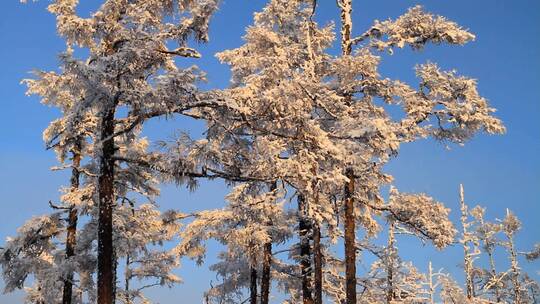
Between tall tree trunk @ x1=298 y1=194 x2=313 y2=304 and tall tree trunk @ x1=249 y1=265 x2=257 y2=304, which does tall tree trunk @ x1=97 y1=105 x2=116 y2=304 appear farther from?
tall tree trunk @ x1=249 y1=265 x2=257 y2=304

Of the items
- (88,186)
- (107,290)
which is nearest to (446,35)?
(107,290)

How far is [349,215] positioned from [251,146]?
5.39 metres

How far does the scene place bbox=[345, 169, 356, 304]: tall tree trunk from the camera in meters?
16.1

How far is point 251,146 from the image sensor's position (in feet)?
41.3

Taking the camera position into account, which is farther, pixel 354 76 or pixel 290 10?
pixel 290 10

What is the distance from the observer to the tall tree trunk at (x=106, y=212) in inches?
451

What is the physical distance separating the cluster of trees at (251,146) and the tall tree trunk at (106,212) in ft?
0.09

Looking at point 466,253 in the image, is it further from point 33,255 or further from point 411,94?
point 33,255

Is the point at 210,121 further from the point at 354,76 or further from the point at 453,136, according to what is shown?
the point at 453,136

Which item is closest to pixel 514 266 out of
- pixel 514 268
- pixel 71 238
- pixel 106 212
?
pixel 514 268

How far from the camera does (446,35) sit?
16.2 meters

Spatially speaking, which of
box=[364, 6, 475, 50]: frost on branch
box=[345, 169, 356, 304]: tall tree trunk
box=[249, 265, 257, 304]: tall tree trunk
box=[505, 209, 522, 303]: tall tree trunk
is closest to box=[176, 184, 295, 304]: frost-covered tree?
box=[249, 265, 257, 304]: tall tree trunk

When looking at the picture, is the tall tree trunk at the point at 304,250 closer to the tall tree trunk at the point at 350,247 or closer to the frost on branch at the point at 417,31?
the tall tree trunk at the point at 350,247

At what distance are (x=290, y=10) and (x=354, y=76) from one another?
18.2 ft
